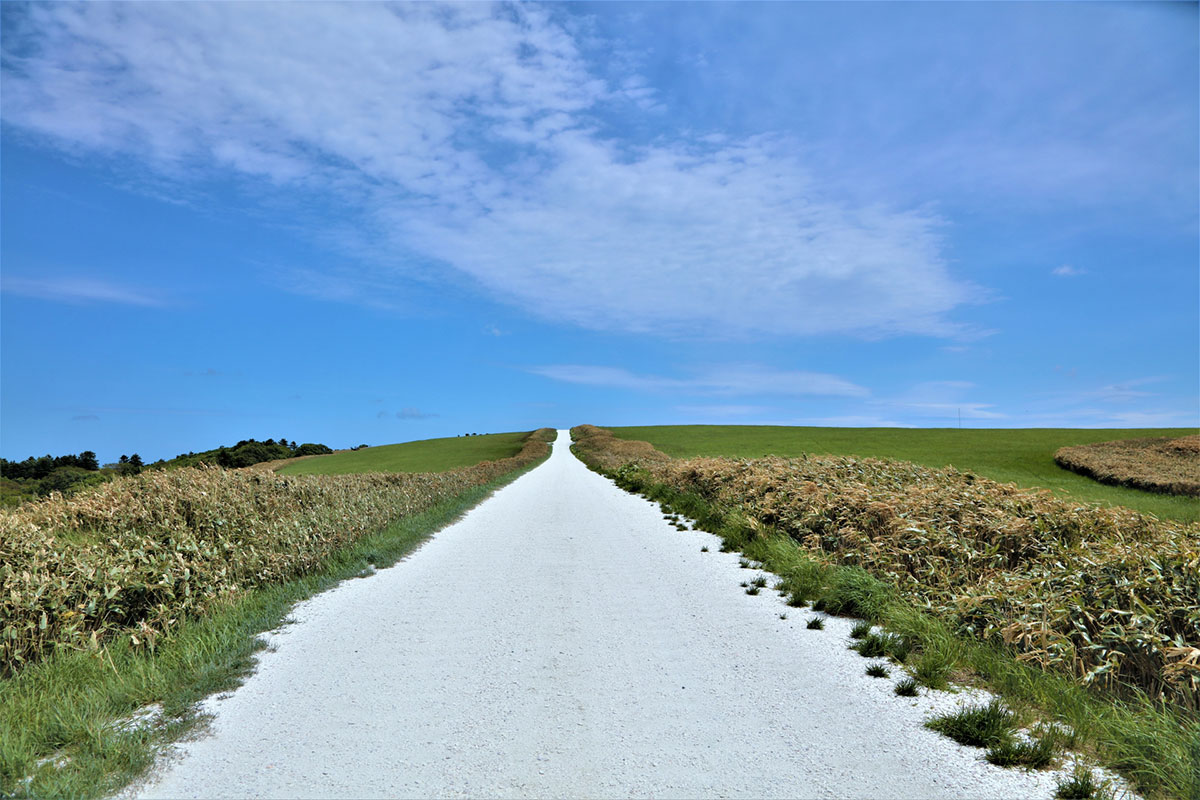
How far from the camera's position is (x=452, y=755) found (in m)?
Result: 3.91

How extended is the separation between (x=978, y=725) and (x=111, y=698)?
6.53 m

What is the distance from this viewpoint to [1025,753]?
396 centimetres

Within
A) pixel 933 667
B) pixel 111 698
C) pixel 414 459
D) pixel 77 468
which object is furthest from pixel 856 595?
pixel 414 459

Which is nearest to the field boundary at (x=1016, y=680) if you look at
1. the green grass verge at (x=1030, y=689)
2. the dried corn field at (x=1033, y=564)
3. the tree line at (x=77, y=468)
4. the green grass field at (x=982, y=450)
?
the green grass verge at (x=1030, y=689)

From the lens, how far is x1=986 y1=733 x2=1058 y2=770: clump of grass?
154 inches

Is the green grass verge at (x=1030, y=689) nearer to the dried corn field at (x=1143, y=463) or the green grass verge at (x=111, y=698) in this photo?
the green grass verge at (x=111, y=698)

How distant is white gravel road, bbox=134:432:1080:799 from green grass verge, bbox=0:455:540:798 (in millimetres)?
244

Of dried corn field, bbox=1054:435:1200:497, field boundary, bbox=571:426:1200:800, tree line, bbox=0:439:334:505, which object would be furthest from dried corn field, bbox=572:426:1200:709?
dried corn field, bbox=1054:435:1200:497

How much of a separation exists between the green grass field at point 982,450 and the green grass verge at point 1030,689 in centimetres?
1871

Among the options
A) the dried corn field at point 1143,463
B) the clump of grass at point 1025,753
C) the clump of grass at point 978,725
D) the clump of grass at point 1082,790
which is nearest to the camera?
the clump of grass at point 1082,790

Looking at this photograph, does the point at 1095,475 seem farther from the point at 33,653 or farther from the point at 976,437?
the point at 33,653

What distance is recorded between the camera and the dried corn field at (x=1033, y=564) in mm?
5145

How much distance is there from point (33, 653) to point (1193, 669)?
10144mm

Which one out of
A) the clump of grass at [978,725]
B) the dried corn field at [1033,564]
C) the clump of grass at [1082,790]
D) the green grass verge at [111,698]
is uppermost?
the dried corn field at [1033,564]
